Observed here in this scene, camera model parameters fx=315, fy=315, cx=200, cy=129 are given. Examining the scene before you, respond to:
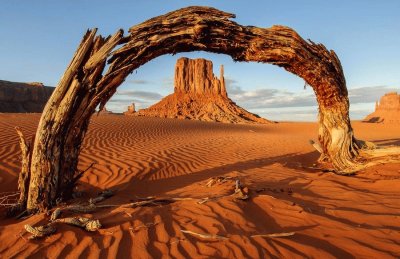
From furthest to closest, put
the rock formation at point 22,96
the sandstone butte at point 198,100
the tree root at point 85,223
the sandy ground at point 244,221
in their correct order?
the sandstone butte at point 198,100 → the rock formation at point 22,96 → the tree root at point 85,223 → the sandy ground at point 244,221

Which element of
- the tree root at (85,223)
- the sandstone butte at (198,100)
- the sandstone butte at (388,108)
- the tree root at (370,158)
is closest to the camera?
the tree root at (85,223)

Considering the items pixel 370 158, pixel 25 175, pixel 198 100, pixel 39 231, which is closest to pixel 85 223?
pixel 39 231

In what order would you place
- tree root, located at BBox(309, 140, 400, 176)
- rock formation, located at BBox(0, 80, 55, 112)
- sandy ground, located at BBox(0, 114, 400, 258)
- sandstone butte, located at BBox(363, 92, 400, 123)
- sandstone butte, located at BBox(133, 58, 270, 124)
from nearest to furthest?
1. sandy ground, located at BBox(0, 114, 400, 258)
2. tree root, located at BBox(309, 140, 400, 176)
3. rock formation, located at BBox(0, 80, 55, 112)
4. sandstone butte, located at BBox(133, 58, 270, 124)
5. sandstone butte, located at BBox(363, 92, 400, 123)

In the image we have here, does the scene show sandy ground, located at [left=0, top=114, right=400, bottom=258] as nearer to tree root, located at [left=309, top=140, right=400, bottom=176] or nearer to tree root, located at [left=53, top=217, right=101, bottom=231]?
tree root, located at [left=53, top=217, right=101, bottom=231]

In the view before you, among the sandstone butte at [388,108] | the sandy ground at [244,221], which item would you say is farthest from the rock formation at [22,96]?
the sandstone butte at [388,108]

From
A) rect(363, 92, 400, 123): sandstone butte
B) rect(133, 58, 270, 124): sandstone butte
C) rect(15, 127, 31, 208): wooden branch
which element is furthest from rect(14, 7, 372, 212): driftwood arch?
rect(363, 92, 400, 123): sandstone butte

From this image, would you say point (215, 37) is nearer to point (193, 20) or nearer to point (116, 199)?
point (193, 20)

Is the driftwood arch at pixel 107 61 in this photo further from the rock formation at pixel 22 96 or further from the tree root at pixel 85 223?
the rock formation at pixel 22 96
